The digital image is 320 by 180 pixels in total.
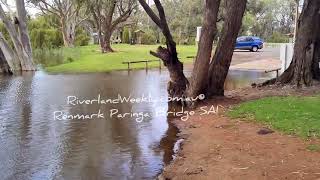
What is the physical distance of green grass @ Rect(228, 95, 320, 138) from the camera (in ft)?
31.8

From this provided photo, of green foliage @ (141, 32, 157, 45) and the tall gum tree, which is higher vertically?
the tall gum tree

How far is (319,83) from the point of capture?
15094 mm

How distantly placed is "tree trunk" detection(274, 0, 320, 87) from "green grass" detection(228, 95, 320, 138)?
203cm

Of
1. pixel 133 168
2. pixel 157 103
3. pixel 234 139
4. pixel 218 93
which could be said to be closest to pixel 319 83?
pixel 218 93

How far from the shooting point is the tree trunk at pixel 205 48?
1345cm

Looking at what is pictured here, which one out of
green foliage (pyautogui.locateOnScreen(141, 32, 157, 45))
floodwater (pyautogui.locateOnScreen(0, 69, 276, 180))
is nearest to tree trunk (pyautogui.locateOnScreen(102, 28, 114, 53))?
floodwater (pyautogui.locateOnScreen(0, 69, 276, 180))

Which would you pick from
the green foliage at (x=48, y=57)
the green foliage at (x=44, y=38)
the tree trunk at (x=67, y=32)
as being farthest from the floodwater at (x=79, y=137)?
the tree trunk at (x=67, y=32)

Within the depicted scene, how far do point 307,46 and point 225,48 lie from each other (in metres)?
2.64

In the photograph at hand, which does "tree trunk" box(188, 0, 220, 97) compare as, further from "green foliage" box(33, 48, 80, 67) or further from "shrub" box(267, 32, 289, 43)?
"shrub" box(267, 32, 289, 43)

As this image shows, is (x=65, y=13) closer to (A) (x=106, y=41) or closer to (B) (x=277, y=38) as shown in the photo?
(A) (x=106, y=41)

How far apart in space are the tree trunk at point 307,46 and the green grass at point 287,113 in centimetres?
203

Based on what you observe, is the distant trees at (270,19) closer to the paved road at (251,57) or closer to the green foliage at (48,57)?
the paved road at (251,57)

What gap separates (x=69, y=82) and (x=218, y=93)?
29.5 feet

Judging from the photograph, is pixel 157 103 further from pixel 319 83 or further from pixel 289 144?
pixel 289 144
